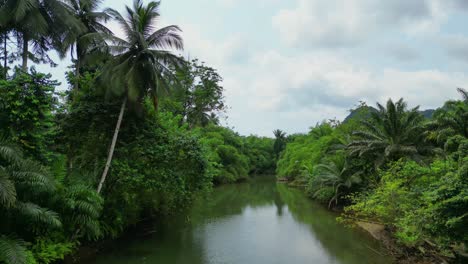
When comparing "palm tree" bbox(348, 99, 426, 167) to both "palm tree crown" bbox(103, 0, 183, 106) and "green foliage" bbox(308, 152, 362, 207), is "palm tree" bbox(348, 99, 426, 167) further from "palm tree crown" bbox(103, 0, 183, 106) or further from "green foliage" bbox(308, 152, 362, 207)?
"palm tree crown" bbox(103, 0, 183, 106)

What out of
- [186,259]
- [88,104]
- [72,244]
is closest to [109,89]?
[88,104]

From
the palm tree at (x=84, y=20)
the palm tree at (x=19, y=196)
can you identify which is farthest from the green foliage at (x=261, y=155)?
the palm tree at (x=19, y=196)

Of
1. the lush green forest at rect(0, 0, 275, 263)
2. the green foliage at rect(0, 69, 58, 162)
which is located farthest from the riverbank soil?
the green foliage at rect(0, 69, 58, 162)

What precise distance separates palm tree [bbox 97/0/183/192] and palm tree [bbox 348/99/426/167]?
10.7 meters

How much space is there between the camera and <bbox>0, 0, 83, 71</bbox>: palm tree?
45.9ft

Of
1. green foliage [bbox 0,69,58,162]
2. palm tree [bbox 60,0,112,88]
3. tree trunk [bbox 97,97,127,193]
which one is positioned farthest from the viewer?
palm tree [bbox 60,0,112,88]

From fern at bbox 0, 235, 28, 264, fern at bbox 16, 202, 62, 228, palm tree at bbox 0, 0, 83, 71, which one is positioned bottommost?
fern at bbox 0, 235, 28, 264

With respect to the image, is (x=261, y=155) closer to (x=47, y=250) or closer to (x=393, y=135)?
(x=393, y=135)

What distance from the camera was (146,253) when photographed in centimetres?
1168

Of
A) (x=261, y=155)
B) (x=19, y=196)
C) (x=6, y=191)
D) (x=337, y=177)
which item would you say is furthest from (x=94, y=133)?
(x=261, y=155)

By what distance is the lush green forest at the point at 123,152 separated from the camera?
786 centimetres

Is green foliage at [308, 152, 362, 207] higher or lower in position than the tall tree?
lower

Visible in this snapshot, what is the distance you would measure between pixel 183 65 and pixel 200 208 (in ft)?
35.9

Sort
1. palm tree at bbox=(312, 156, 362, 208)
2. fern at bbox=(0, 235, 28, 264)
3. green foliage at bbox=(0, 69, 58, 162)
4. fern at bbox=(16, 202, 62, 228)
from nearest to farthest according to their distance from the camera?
fern at bbox=(0, 235, 28, 264), fern at bbox=(16, 202, 62, 228), green foliage at bbox=(0, 69, 58, 162), palm tree at bbox=(312, 156, 362, 208)
